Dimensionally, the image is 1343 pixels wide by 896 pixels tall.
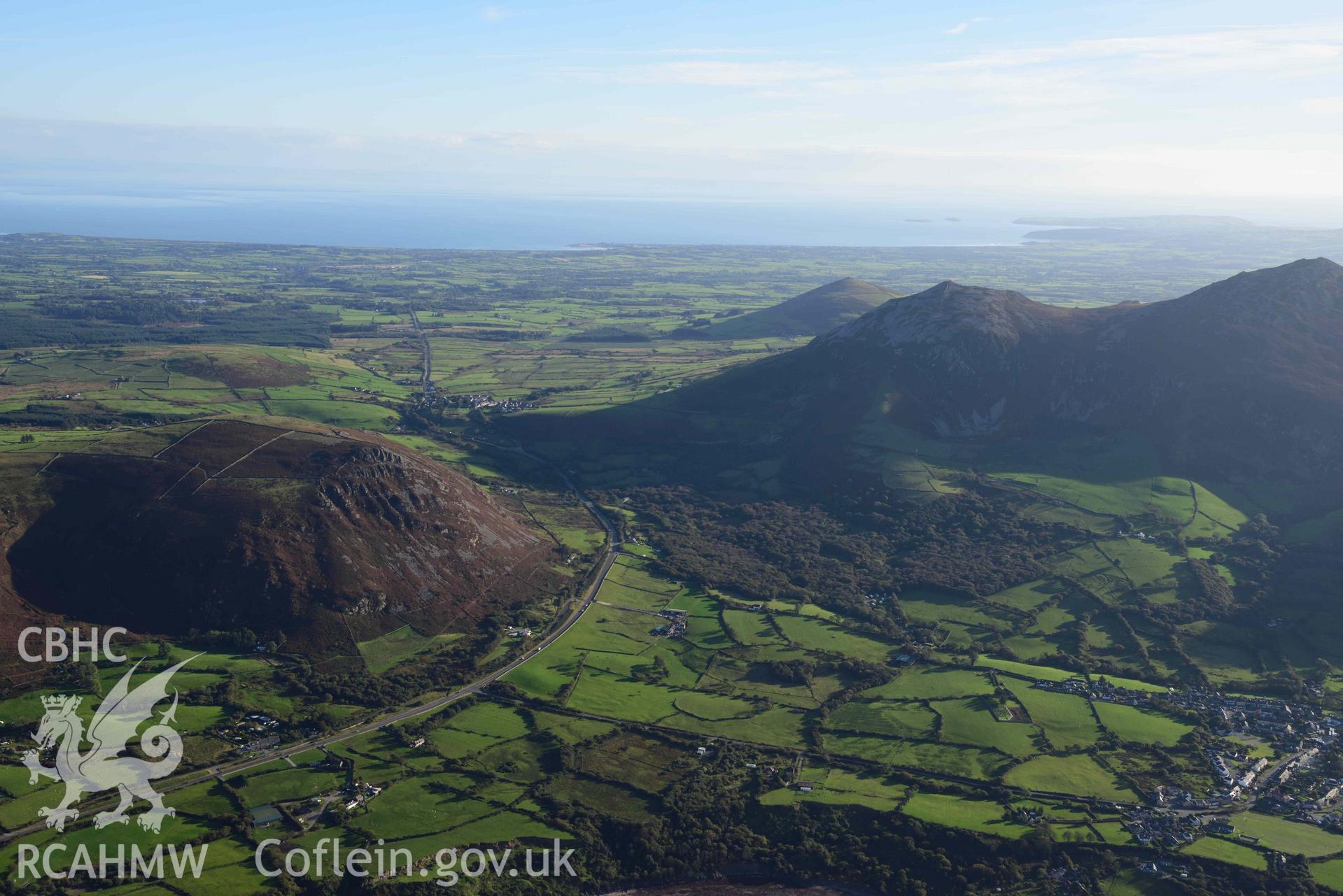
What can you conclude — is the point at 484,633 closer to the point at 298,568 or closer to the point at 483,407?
the point at 298,568

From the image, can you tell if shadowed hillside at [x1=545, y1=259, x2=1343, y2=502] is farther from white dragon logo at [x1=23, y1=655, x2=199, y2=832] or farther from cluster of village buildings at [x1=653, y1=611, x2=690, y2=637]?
white dragon logo at [x1=23, y1=655, x2=199, y2=832]

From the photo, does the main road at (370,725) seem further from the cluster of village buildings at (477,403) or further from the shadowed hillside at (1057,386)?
the cluster of village buildings at (477,403)

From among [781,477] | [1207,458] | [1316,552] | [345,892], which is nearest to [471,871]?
[345,892]

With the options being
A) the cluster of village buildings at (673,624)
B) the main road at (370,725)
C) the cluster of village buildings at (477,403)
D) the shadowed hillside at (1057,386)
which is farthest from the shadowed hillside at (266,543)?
the cluster of village buildings at (477,403)

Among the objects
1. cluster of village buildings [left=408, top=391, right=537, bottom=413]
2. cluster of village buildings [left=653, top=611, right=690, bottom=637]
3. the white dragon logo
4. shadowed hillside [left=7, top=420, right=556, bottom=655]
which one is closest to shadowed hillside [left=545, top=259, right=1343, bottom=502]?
cluster of village buildings [left=408, top=391, right=537, bottom=413]

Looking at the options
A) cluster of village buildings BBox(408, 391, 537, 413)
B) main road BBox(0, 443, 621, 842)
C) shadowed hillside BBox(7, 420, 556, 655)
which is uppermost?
cluster of village buildings BBox(408, 391, 537, 413)

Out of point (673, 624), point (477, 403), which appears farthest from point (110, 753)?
point (477, 403)

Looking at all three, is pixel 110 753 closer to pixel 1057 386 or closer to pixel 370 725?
pixel 370 725
